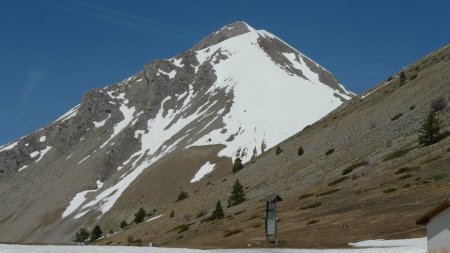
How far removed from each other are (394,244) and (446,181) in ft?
62.1

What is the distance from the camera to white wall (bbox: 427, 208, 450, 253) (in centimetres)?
2312

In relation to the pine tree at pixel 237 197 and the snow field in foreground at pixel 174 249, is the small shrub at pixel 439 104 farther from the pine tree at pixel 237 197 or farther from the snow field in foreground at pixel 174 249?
the snow field in foreground at pixel 174 249

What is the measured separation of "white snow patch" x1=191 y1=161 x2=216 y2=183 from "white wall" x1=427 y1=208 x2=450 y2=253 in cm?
12314

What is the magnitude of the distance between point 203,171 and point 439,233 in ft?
421

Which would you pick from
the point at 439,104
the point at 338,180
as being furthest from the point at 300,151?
the point at 338,180

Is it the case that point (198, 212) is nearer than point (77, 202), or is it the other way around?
point (198, 212)

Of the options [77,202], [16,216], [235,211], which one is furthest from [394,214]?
[16,216]

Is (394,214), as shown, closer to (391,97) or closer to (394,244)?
(394,244)

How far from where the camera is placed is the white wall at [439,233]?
23.1 meters

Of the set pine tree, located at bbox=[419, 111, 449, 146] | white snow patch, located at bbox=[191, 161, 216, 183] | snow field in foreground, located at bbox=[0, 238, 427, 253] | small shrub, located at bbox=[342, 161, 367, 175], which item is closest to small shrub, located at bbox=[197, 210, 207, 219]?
small shrub, located at bbox=[342, 161, 367, 175]

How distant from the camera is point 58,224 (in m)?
152

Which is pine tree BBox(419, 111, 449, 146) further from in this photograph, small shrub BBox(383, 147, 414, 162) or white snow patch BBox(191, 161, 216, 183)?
white snow patch BBox(191, 161, 216, 183)

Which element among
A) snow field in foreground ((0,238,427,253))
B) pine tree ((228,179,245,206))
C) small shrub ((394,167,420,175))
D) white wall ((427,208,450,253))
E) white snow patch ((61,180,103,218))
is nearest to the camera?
snow field in foreground ((0,238,427,253))

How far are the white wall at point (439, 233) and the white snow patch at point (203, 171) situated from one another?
123 metres
